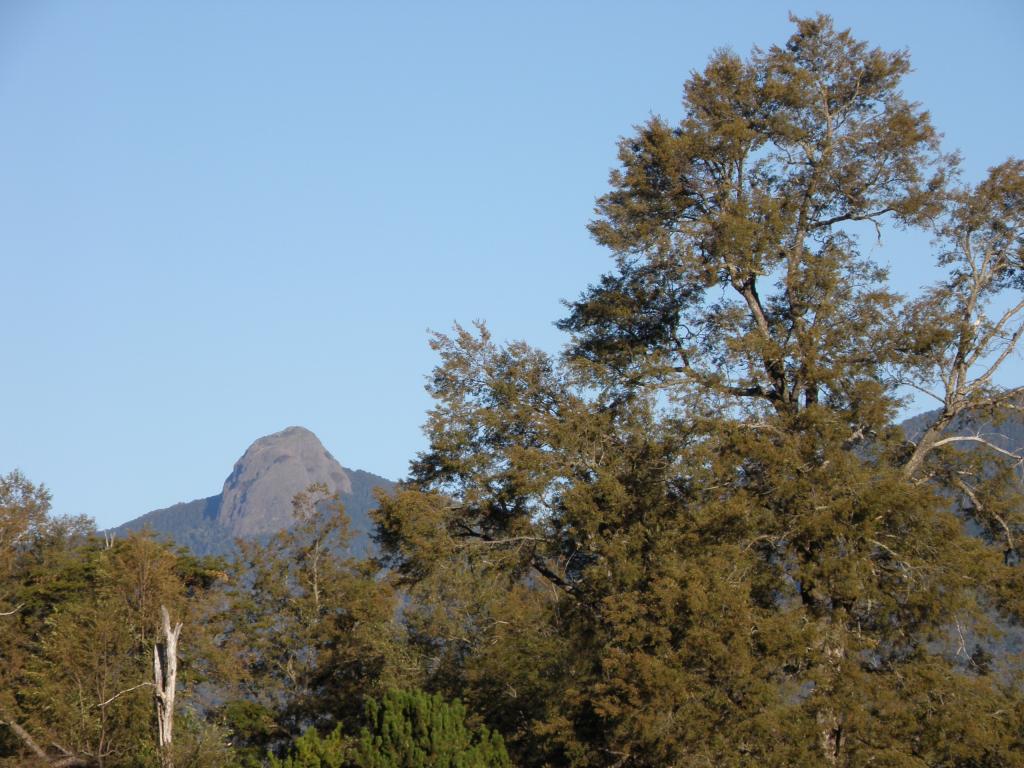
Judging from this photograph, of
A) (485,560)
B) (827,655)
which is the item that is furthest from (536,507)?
(827,655)

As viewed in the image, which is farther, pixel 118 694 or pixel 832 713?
pixel 118 694

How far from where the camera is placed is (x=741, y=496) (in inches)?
741

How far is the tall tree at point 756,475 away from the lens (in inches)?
711

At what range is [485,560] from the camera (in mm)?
22484

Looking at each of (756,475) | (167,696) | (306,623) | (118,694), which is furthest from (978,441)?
(306,623)

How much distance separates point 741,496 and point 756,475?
2.23 ft

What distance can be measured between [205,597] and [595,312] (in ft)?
72.4

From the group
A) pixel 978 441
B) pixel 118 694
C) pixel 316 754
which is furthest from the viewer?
pixel 118 694

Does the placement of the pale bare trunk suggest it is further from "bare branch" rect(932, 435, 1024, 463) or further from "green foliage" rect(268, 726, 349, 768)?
"green foliage" rect(268, 726, 349, 768)

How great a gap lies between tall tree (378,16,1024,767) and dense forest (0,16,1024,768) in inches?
1.9

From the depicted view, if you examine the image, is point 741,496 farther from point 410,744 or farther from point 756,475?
point 410,744

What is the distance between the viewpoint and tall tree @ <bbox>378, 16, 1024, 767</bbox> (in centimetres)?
1805

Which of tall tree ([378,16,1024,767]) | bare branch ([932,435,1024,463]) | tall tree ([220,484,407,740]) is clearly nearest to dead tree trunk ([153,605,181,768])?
tall tree ([378,16,1024,767])

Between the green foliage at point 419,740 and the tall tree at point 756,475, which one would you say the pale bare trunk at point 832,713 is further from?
the green foliage at point 419,740
